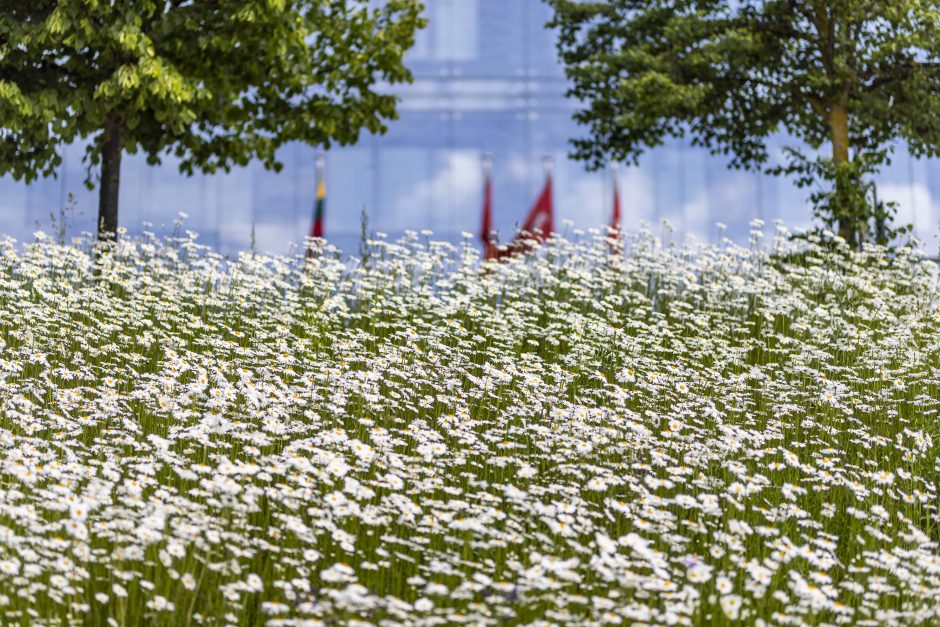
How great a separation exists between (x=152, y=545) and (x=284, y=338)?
3.96m

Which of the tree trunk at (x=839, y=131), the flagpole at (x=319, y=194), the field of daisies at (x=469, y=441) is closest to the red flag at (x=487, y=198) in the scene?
the flagpole at (x=319, y=194)

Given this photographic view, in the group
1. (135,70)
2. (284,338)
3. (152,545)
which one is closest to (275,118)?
(135,70)

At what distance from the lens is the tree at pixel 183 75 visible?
969cm

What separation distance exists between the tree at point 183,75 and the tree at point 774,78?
11.5 ft

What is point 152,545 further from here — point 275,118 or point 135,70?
point 275,118

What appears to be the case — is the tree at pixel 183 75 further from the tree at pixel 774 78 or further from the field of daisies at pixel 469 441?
the tree at pixel 774 78

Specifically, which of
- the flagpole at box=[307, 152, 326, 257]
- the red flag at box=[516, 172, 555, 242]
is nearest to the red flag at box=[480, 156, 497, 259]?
the red flag at box=[516, 172, 555, 242]

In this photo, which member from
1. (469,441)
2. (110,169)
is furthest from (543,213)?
(469,441)

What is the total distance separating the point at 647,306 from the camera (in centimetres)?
959

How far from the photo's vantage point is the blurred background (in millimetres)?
21750

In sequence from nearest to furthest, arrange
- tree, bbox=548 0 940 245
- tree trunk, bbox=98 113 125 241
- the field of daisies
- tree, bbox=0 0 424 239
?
the field of daisies → tree, bbox=0 0 424 239 → tree trunk, bbox=98 113 125 241 → tree, bbox=548 0 940 245

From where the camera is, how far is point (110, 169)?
11.2 meters

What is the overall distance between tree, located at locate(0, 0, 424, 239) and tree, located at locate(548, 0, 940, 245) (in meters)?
3.51

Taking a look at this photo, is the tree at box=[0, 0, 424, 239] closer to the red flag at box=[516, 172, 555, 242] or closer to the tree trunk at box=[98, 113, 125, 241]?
the tree trunk at box=[98, 113, 125, 241]
